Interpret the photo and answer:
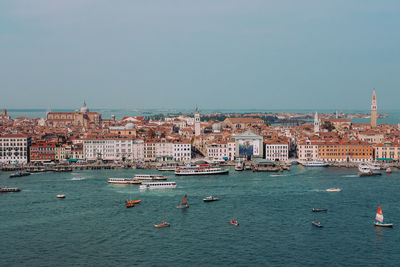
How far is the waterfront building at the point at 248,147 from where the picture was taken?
36.0 meters

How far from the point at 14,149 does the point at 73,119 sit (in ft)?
127

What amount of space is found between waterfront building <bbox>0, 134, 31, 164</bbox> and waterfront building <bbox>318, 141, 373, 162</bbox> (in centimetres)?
1998

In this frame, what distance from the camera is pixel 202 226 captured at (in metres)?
17.2

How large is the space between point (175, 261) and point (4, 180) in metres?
17.0

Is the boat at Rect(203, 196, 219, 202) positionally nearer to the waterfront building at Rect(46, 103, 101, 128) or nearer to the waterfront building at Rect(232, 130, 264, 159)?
the waterfront building at Rect(232, 130, 264, 159)

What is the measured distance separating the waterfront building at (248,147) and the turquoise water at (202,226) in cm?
966

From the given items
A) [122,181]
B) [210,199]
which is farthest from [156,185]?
[210,199]

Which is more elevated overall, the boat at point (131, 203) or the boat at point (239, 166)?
the boat at point (239, 166)

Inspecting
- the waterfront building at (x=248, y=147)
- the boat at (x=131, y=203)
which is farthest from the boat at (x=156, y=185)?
the waterfront building at (x=248, y=147)

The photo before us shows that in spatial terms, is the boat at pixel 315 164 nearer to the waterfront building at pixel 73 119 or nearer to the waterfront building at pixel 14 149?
the waterfront building at pixel 14 149

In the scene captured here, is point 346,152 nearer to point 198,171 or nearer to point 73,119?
point 198,171

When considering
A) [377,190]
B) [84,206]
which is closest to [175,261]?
[84,206]

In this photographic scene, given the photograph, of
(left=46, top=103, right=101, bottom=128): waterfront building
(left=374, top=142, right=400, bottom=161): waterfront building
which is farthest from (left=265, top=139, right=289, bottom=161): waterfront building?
(left=46, top=103, right=101, bottom=128): waterfront building

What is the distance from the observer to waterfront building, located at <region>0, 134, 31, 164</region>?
35.1m
